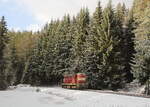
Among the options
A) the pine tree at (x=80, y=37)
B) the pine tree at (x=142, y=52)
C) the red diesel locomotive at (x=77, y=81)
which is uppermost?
the pine tree at (x=80, y=37)

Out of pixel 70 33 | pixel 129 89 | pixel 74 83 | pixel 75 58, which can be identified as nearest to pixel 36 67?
pixel 70 33

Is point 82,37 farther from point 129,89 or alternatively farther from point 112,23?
point 129,89

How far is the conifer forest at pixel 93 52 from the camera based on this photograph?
103 feet

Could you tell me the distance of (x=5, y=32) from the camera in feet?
168

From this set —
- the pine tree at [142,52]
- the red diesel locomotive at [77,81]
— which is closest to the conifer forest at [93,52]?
the pine tree at [142,52]

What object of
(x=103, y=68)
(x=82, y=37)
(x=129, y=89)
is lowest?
(x=129, y=89)

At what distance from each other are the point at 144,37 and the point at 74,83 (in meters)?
15.1

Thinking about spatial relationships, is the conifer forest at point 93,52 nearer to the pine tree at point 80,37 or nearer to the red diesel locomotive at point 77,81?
the pine tree at point 80,37

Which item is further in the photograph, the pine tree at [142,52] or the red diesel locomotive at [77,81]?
the red diesel locomotive at [77,81]

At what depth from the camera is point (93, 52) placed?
3997 cm

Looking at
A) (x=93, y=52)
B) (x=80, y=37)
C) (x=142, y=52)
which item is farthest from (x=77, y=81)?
(x=80, y=37)

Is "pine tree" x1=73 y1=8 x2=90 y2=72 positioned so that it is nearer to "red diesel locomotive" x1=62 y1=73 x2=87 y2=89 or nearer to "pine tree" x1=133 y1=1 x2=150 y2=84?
"red diesel locomotive" x1=62 y1=73 x2=87 y2=89

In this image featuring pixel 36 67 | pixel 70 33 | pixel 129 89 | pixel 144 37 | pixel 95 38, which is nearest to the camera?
pixel 144 37

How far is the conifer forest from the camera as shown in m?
31.3
